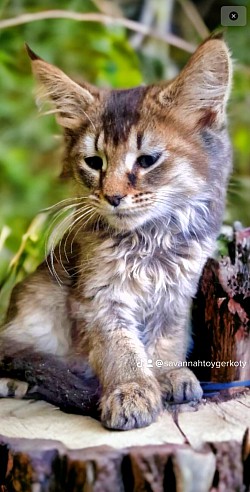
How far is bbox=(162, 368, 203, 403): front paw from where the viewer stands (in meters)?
1.21

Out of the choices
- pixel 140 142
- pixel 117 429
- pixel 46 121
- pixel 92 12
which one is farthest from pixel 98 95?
pixel 117 429

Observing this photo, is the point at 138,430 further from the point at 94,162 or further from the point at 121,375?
the point at 94,162

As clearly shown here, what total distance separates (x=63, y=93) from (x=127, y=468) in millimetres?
688

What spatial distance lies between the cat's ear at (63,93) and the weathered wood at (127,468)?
61cm

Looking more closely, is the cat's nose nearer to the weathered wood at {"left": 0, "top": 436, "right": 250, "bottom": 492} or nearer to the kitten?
the kitten

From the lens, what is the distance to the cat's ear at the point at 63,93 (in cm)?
131

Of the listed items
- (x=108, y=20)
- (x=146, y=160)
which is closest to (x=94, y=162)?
(x=146, y=160)

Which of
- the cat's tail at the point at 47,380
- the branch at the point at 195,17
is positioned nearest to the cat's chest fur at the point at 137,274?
the cat's tail at the point at 47,380

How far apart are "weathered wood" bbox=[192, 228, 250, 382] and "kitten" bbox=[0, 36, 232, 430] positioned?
0.04 m

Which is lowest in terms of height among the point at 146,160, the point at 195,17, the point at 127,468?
the point at 127,468

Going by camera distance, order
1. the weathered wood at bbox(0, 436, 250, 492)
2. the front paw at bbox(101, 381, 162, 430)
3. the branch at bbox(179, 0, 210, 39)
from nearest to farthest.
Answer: the weathered wood at bbox(0, 436, 250, 492) → the front paw at bbox(101, 381, 162, 430) → the branch at bbox(179, 0, 210, 39)

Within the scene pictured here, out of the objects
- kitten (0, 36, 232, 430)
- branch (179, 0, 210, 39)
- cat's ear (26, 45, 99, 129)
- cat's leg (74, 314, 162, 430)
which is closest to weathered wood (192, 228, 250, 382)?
kitten (0, 36, 232, 430)

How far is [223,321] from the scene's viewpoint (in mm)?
1314

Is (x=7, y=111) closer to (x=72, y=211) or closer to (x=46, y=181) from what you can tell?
(x=46, y=181)
